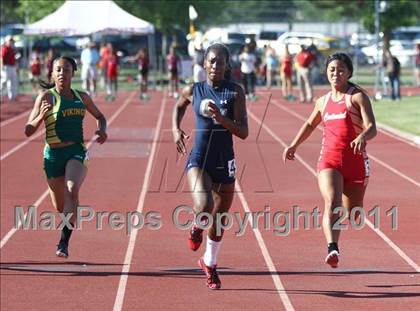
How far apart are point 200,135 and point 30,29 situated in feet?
98.2

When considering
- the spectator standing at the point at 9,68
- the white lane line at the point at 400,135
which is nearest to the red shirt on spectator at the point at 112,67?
the spectator standing at the point at 9,68

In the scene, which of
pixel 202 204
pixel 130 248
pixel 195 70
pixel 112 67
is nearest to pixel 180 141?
pixel 202 204

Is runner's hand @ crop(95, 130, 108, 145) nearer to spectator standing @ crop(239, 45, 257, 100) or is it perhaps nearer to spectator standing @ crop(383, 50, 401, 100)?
spectator standing @ crop(383, 50, 401, 100)

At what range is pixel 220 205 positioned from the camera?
9.55 metres

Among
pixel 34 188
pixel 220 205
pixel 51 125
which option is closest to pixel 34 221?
pixel 34 188

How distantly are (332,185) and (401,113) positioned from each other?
21.5 metres

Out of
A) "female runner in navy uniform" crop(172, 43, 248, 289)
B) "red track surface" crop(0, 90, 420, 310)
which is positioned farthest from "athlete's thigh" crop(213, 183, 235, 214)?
"red track surface" crop(0, 90, 420, 310)

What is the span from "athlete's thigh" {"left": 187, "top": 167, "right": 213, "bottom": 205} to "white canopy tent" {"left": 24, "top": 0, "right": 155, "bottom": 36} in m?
29.2

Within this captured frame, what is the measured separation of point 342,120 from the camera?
29.9ft

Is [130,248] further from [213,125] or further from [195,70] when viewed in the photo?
[195,70]

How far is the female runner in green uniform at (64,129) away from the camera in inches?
397

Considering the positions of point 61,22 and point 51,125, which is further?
point 61,22

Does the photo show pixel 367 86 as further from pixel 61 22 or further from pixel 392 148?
pixel 392 148

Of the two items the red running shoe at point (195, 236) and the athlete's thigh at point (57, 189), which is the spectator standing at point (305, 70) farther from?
the red running shoe at point (195, 236)
